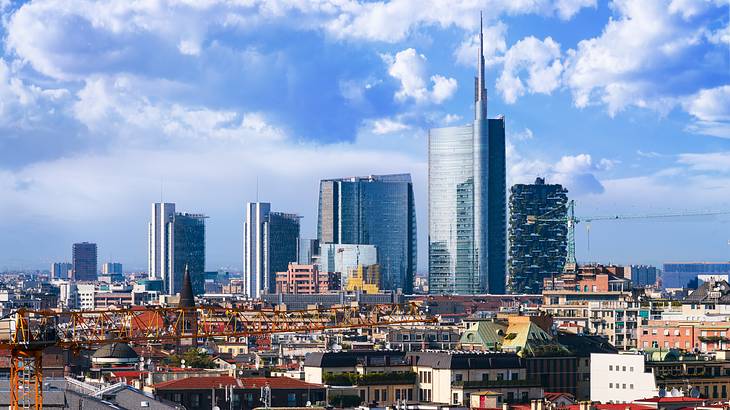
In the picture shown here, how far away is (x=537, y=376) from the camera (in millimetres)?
127438

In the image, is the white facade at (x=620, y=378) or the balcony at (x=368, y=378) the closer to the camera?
the white facade at (x=620, y=378)

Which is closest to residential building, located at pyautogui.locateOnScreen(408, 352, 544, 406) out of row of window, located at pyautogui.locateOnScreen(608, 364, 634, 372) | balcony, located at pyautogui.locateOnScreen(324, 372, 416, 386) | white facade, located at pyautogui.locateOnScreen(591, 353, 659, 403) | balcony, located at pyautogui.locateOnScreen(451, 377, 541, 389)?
balcony, located at pyautogui.locateOnScreen(451, 377, 541, 389)

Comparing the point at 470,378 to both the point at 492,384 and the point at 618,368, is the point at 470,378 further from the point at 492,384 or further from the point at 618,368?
the point at 618,368

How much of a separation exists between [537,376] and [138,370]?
89.4 feet

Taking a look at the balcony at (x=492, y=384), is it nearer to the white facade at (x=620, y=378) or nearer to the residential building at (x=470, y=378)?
the residential building at (x=470, y=378)

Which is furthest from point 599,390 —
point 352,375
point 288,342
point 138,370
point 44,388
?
point 288,342

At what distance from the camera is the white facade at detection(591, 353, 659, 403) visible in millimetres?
116500

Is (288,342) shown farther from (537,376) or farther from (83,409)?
(83,409)

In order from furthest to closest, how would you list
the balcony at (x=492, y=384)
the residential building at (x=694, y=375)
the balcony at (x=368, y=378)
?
the balcony at (x=368, y=378), the balcony at (x=492, y=384), the residential building at (x=694, y=375)

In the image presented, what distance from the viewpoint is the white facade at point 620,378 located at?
382ft

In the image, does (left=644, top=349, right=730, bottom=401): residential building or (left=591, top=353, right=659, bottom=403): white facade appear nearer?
(left=591, top=353, right=659, bottom=403): white facade

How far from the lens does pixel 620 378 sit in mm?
119938

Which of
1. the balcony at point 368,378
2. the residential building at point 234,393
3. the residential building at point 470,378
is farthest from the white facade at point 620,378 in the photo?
the residential building at point 234,393

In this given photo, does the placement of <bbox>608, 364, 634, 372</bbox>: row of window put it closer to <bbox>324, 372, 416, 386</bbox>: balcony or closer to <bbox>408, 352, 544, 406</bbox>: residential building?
<bbox>408, 352, 544, 406</bbox>: residential building
